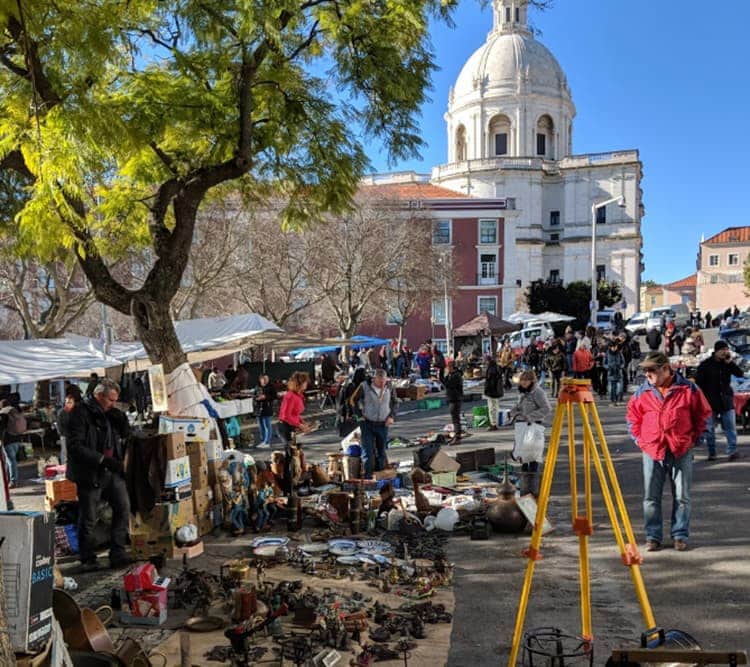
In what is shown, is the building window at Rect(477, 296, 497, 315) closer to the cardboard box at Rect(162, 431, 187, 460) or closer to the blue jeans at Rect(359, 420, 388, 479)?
the blue jeans at Rect(359, 420, 388, 479)

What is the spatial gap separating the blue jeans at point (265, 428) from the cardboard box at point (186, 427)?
6.56m

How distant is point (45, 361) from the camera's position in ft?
49.0

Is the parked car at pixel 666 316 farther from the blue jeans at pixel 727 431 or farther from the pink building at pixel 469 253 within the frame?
the blue jeans at pixel 727 431

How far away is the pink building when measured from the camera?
166 feet

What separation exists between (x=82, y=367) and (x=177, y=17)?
27.8ft

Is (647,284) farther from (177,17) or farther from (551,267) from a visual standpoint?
(177,17)

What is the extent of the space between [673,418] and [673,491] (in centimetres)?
79

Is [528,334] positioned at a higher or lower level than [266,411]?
higher

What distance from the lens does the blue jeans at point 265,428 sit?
15047 millimetres

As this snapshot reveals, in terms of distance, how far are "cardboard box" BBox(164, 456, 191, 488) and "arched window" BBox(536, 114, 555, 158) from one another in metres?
69.3

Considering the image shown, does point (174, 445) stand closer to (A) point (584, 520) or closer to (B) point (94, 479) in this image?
(B) point (94, 479)

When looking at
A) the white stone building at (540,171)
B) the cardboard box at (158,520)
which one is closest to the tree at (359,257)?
the cardboard box at (158,520)

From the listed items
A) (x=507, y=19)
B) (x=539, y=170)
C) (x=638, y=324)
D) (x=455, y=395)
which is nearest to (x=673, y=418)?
(x=455, y=395)

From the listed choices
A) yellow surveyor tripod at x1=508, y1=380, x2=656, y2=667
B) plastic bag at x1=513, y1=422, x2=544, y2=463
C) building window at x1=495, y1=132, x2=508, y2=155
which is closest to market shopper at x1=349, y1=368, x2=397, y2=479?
plastic bag at x1=513, y1=422, x2=544, y2=463
